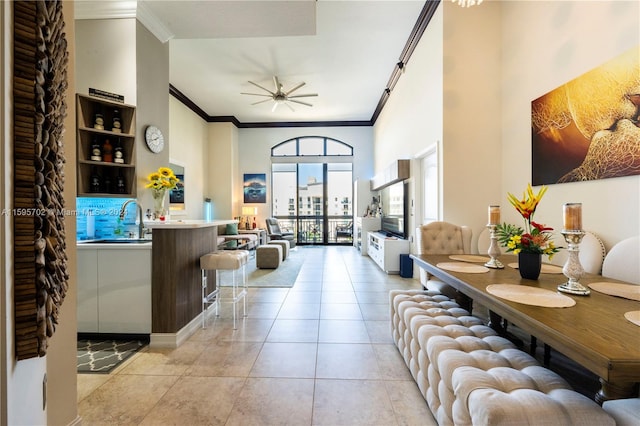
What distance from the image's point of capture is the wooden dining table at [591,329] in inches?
32.5

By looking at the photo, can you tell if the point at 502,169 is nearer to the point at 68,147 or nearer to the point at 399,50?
the point at 399,50

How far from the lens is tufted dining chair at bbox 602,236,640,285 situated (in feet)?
6.29

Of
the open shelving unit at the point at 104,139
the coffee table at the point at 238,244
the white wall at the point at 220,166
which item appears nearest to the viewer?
the open shelving unit at the point at 104,139

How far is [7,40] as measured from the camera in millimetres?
803

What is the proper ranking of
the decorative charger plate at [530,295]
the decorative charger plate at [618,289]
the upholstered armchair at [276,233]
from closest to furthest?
the decorative charger plate at [530,295] < the decorative charger plate at [618,289] < the upholstered armchair at [276,233]

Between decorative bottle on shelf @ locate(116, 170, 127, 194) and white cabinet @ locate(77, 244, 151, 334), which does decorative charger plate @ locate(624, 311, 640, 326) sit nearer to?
white cabinet @ locate(77, 244, 151, 334)

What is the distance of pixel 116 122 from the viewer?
310 centimetres

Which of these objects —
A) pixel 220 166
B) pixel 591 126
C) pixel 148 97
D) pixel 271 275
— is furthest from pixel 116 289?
pixel 220 166

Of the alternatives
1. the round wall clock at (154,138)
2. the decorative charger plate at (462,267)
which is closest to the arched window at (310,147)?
the round wall clock at (154,138)

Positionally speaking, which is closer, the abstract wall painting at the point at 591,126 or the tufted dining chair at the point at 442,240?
the abstract wall painting at the point at 591,126

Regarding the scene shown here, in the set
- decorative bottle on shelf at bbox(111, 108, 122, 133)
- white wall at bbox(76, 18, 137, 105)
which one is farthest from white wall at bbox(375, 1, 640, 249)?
decorative bottle on shelf at bbox(111, 108, 122, 133)

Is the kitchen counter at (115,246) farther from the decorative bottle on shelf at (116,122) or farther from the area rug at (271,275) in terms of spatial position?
the area rug at (271,275)

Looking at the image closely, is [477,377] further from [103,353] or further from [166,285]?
[103,353]

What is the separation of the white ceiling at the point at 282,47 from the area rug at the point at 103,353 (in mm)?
3613
